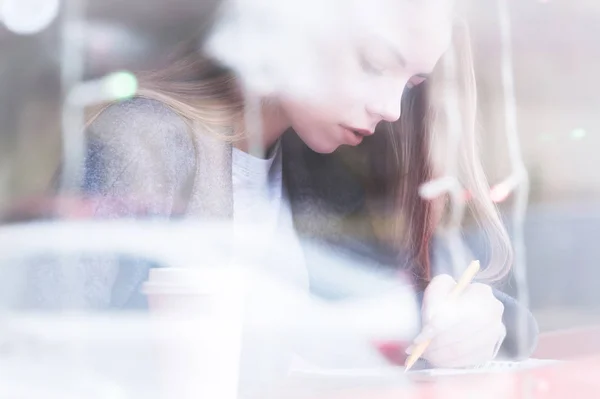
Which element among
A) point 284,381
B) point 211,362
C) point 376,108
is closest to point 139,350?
point 211,362

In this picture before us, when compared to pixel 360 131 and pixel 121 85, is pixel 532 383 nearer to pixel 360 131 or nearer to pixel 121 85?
pixel 360 131

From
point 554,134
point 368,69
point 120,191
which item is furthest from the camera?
point 554,134

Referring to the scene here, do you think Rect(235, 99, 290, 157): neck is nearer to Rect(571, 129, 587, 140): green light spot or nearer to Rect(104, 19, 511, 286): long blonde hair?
Rect(104, 19, 511, 286): long blonde hair

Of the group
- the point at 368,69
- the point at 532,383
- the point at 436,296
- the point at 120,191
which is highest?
the point at 368,69

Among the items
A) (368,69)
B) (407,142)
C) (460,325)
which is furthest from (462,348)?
(368,69)

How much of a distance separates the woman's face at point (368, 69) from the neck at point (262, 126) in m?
0.02

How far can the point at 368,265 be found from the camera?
3.38 feet

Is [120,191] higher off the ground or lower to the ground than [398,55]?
lower

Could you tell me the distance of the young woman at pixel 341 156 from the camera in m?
0.93

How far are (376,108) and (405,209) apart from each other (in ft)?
0.54

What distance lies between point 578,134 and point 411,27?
360 mm

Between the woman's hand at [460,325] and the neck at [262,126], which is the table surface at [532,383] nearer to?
the woman's hand at [460,325]

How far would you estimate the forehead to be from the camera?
1.00 meters

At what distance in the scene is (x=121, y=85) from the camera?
93 cm
